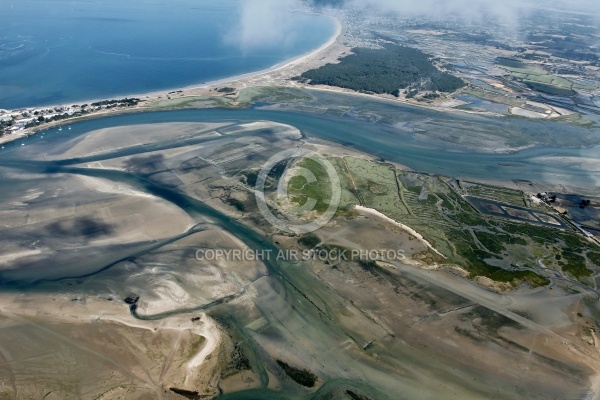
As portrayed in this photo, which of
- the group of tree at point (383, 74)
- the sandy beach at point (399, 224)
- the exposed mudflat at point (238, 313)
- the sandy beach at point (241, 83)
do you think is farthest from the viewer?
the group of tree at point (383, 74)

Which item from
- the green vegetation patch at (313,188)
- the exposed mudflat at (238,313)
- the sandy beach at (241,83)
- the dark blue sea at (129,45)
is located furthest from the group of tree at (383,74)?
the exposed mudflat at (238,313)

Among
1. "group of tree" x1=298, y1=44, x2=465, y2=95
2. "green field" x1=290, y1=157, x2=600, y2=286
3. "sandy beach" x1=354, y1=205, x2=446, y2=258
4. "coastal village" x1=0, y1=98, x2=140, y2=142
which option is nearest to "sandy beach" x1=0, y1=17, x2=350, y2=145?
"coastal village" x1=0, y1=98, x2=140, y2=142

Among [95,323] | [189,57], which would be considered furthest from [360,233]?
[189,57]

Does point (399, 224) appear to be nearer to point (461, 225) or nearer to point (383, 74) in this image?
point (461, 225)

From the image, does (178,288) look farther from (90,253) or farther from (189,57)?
(189,57)

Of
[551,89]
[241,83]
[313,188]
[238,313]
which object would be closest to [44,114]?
[241,83]

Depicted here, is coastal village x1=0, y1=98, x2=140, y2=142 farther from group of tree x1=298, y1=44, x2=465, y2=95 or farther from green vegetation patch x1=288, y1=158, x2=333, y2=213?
group of tree x1=298, y1=44, x2=465, y2=95

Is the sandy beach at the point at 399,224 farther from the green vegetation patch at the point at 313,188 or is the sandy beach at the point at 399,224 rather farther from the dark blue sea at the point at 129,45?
the dark blue sea at the point at 129,45
